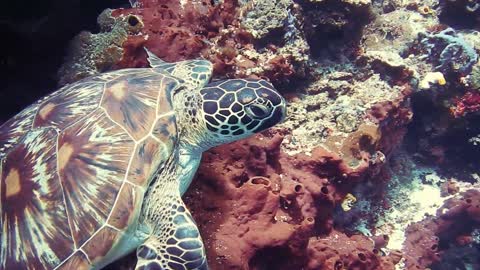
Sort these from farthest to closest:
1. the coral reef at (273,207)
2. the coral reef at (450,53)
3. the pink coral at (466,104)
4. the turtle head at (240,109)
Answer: the coral reef at (450,53), the pink coral at (466,104), the turtle head at (240,109), the coral reef at (273,207)

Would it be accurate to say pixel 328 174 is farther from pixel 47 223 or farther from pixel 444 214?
pixel 47 223

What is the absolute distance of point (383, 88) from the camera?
Result: 13.8 feet

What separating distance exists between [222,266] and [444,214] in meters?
3.22

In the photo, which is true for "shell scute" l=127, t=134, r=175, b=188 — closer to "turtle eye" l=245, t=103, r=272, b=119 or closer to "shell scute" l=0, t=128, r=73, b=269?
"shell scute" l=0, t=128, r=73, b=269

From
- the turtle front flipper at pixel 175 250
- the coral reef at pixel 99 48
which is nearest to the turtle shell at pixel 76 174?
the turtle front flipper at pixel 175 250

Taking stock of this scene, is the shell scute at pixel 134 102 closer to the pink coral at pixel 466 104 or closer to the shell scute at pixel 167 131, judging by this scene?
the shell scute at pixel 167 131

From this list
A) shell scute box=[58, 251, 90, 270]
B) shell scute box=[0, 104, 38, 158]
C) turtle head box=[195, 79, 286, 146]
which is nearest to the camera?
shell scute box=[58, 251, 90, 270]

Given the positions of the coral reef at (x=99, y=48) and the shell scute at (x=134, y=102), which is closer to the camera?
the shell scute at (x=134, y=102)

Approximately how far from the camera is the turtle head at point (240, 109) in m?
2.86

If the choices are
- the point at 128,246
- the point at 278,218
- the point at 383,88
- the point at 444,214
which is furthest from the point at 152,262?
the point at 444,214

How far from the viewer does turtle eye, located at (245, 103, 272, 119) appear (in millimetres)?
2846

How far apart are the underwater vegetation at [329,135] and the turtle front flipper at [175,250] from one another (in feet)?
0.90

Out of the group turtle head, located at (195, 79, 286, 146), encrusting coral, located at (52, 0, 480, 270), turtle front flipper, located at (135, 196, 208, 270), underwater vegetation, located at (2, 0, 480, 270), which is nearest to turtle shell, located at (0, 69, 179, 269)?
turtle front flipper, located at (135, 196, 208, 270)

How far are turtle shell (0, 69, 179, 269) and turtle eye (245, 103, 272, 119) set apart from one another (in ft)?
1.99
